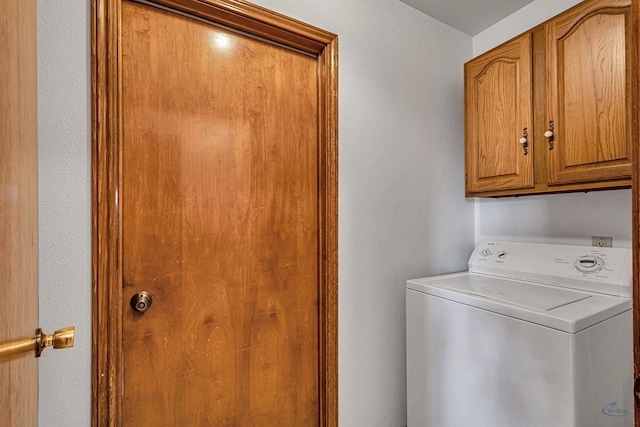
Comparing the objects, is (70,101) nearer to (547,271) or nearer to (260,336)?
(260,336)

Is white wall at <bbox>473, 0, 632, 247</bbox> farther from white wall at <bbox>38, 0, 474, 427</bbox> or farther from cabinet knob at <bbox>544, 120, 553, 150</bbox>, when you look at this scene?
cabinet knob at <bbox>544, 120, 553, 150</bbox>

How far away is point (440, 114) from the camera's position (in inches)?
72.0

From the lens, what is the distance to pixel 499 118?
1.56 meters

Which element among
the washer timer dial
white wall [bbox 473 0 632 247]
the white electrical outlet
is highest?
white wall [bbox 473 0 632 247]

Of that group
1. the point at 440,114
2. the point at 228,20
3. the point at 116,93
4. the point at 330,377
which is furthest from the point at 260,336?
the point at 440,114

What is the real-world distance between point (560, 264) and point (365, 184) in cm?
97

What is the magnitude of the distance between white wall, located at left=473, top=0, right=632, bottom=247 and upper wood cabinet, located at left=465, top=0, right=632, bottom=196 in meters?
0.27

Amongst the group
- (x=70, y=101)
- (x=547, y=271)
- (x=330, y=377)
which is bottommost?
(x=330, y=377)

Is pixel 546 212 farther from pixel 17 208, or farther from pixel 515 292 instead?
pixel 17 208

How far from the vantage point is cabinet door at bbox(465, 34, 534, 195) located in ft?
4.75

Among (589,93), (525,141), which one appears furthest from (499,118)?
(589,93)

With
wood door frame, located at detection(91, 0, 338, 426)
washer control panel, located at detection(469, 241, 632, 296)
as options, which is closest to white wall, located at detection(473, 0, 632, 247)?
washer control panel, located at detection(469, 241, 632, 296)

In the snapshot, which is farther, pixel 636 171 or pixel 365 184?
pixel 365 184

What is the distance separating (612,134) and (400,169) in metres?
0.84
